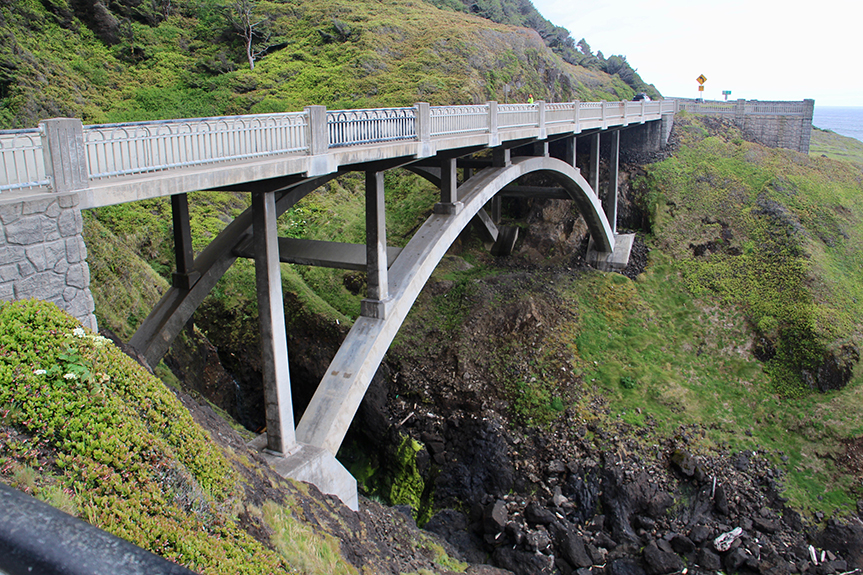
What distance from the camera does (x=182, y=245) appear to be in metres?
12.1

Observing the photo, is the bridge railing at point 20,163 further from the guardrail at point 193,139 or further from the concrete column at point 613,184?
the concrete column at point 613,184

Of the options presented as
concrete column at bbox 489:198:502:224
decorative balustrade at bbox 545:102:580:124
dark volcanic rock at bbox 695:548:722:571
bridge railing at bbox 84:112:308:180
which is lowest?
dark volcanic rock at bbox 695:548:722:571

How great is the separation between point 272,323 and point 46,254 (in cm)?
416

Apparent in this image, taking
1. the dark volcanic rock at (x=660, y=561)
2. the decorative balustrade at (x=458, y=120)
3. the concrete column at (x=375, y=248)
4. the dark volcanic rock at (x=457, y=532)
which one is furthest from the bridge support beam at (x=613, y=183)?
the concrete column at (x=375, y=248)

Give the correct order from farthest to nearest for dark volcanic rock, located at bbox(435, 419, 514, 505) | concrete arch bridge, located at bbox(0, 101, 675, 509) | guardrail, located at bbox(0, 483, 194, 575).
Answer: dark volcanic rock, located at bbox(435, 419, 514, 505) → concrete arch bridge, located at bbox(0, 101, 675, 509) → guardrail, located at bbox(0, 483, 194, 575)

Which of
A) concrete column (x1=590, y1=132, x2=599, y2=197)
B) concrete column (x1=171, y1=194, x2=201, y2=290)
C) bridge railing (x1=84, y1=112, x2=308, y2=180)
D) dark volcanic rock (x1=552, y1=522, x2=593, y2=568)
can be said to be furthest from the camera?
concrete column (x1=590, y1=132, x2=599, y2=197)

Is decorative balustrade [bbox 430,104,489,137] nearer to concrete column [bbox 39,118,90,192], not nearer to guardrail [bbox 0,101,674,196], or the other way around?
guardrail [bbox 0,101,674,196]

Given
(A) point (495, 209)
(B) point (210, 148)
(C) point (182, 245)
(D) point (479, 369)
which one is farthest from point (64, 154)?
(A) point (495, 209)

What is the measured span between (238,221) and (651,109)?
74.0 ft

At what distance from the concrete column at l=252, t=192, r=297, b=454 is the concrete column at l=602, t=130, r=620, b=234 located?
1894 cm

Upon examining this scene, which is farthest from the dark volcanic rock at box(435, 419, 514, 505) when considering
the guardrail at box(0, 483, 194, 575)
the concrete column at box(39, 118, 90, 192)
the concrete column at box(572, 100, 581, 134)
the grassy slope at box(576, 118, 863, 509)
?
the guardrail at box(0, 483, 194, 575)

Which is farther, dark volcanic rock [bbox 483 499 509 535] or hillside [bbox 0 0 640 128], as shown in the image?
hillside [bbox 0 0 640 128]

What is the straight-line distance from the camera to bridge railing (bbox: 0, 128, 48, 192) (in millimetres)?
5555

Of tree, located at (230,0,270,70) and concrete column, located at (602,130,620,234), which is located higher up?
A: tree, located at (230,0,270,70)
